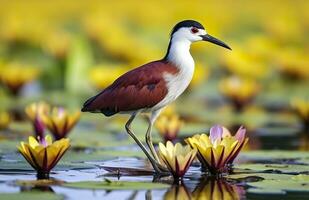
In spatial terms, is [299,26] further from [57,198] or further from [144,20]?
[57,198]

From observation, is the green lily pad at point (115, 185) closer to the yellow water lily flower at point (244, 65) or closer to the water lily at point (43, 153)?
the water lily at point (43, 153)

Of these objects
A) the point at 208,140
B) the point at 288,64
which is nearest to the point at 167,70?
the point at 208,140

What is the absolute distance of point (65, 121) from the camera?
8602 millimetres

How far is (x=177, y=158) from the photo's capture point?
21.6ft

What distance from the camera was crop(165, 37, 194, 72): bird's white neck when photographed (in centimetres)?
724

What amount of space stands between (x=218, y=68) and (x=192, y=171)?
10.9 metres

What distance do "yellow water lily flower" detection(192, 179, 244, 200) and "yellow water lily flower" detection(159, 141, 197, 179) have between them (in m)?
0.18

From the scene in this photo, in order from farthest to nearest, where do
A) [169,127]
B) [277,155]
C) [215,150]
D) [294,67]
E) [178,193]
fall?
[294,67] < [169,127] < [277,155] < [215,150] < [178,193]

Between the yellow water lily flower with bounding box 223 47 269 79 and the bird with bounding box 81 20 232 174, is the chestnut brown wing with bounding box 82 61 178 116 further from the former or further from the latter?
the yellow water lily flower with bounding box 223 47 269 79

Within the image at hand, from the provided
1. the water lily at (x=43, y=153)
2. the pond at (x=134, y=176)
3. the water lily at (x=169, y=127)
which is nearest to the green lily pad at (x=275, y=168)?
the pond at (x=134, y=176)

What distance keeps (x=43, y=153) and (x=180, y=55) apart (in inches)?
53.6

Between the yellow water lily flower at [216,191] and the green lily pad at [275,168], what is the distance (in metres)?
0.60

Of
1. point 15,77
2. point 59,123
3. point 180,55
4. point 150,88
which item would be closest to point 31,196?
point 150,88

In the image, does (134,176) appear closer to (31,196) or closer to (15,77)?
(31,196)
